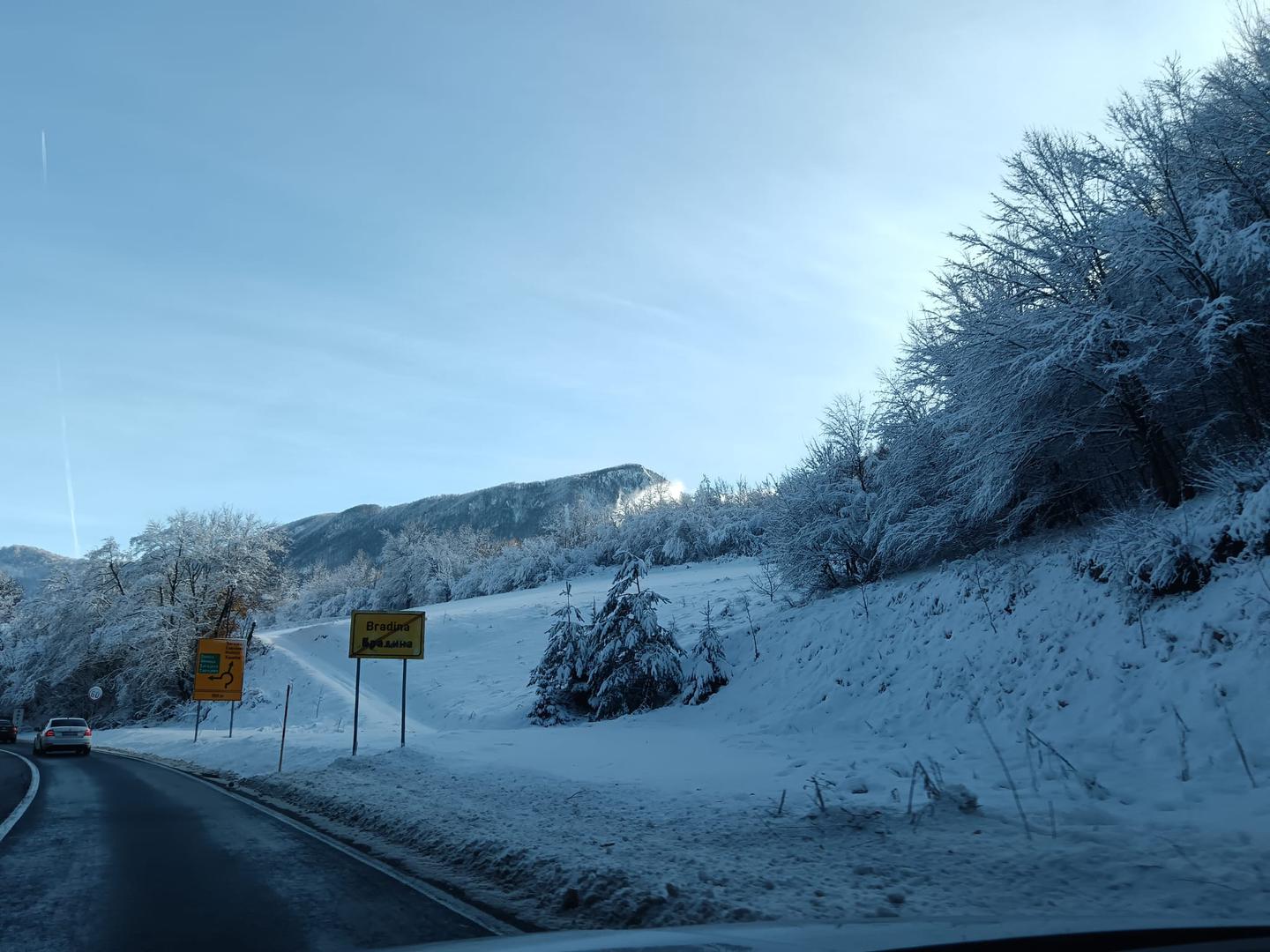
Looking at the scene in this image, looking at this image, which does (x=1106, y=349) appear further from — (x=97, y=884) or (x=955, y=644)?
(x=97, y=884)

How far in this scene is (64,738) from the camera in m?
27.4

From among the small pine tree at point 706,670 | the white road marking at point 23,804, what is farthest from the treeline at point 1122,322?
the white road marking at point 23,804

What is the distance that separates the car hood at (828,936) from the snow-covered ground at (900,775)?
127 centimetres

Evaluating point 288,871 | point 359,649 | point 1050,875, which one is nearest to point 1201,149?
point 1050,875

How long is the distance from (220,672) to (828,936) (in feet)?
95.2

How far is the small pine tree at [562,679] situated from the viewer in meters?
23.5

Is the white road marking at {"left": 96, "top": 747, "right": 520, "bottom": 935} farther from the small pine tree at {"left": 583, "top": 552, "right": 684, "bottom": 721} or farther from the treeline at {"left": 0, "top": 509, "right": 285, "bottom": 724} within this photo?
the treeline at {"left": 0, "top": 509, "right": 285, "bottom": 724}

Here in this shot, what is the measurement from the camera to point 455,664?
40.2 meters

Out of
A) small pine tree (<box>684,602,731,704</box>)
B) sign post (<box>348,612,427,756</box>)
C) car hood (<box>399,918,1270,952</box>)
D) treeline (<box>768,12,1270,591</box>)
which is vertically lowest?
car hood (<box>399,918,1270,952</box>)

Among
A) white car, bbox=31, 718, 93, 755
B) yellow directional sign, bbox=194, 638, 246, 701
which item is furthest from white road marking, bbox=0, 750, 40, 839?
white car, bbox=31, 718, 93, 755

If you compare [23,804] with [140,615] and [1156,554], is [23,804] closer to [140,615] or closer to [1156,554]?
[1156,554]

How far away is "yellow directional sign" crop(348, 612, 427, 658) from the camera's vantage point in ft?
62.7

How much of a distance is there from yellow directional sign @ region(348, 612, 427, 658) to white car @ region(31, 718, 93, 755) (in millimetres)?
15985

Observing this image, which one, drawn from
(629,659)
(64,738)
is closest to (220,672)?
(64,738)
